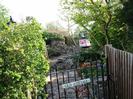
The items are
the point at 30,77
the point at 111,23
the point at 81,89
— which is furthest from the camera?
the point at 111,23

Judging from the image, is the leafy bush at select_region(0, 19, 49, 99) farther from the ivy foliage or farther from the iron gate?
the iron gate

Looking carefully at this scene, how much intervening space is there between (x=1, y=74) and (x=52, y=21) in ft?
69.0

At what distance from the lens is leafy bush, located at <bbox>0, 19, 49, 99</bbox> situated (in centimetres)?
464

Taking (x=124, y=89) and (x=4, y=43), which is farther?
(x=124, y=89)

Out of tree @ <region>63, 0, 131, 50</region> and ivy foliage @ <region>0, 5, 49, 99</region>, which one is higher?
tree @ <region>63, 0, 131, 50</region>

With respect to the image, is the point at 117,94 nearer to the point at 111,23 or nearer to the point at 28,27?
the point at 28,27

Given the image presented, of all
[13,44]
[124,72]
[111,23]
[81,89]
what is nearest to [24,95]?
[13,44]

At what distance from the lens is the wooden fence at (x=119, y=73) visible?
588cm

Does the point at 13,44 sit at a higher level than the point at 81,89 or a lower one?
higher

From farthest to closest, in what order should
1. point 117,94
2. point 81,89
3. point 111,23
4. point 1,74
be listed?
point 111,23 < point 81,89 < point 117,94 < point 1,74

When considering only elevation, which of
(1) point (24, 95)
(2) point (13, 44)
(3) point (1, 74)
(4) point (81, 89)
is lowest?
(4) point (81, 89)

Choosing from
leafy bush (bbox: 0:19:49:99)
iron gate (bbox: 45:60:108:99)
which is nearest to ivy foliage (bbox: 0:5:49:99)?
leafy bush (bbox: 0:19:49:99)

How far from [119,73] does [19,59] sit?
2.59 m

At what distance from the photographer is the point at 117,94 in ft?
22.3
